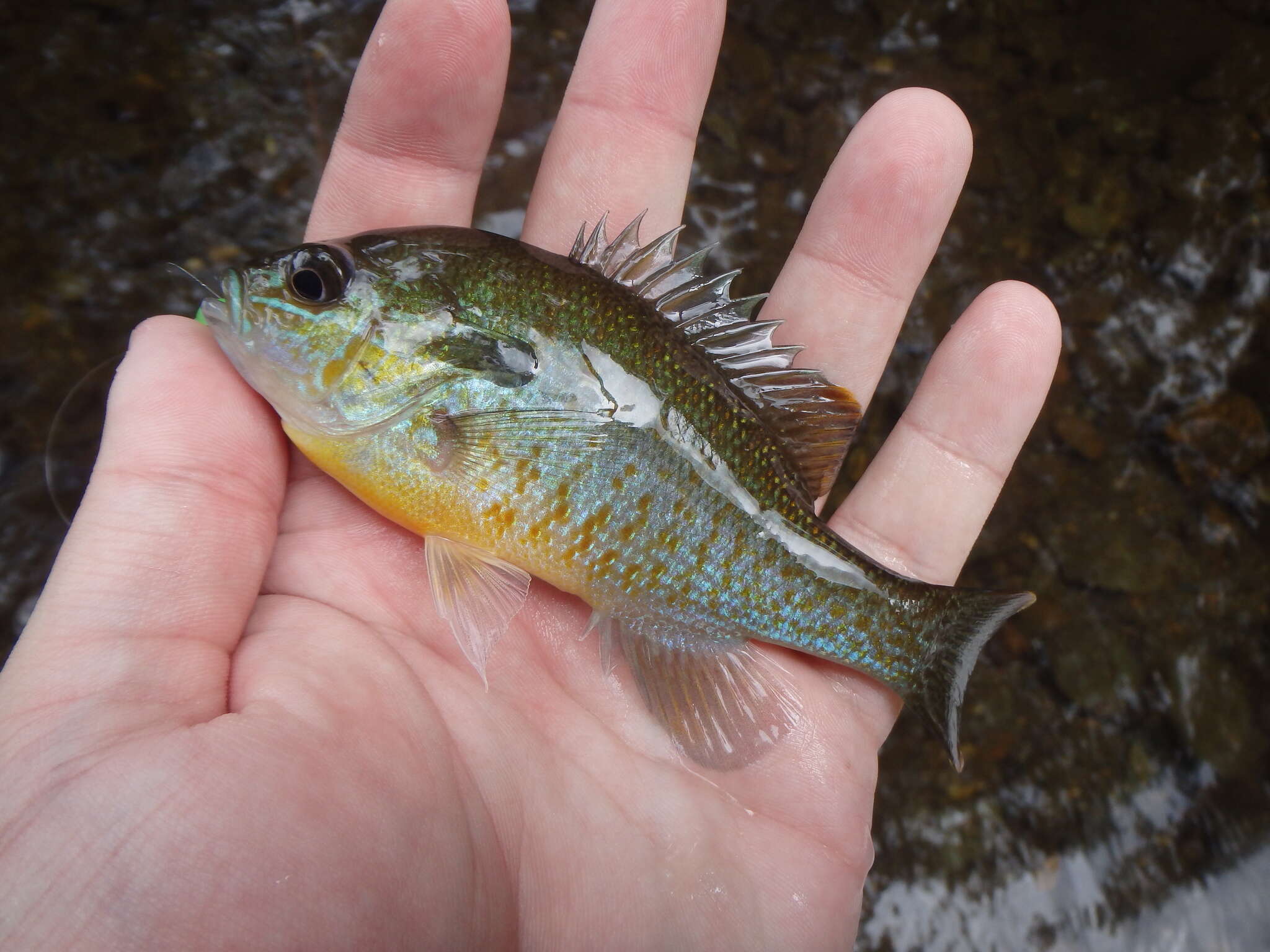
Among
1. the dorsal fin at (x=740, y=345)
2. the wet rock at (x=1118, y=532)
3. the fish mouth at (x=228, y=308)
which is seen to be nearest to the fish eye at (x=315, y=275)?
the fish mouth at (x=228, y=308)

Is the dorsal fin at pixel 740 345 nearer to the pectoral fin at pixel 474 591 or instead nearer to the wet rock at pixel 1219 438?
the pectoral fin at pixel 474 591

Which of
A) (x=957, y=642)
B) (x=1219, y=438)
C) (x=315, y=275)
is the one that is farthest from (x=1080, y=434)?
(x=315, y=275)

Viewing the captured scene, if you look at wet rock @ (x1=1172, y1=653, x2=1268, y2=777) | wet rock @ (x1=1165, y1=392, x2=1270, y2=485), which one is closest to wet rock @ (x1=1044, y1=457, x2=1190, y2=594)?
wet rock @ (x1=1165, y1=392, x2=1270, y2=485)

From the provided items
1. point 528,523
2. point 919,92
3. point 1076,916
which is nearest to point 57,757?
point 528,523

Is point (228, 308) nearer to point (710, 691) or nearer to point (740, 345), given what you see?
point (740, 345)

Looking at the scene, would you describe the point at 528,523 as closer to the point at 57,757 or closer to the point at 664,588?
the point at 664,588
